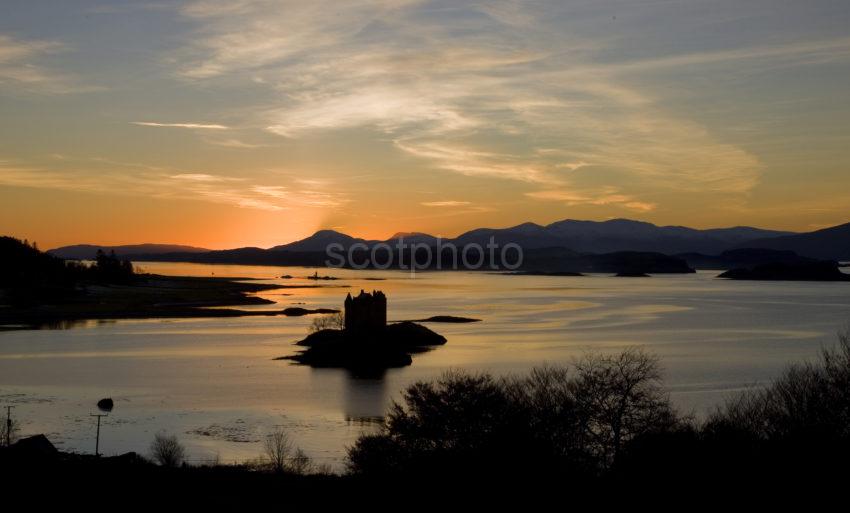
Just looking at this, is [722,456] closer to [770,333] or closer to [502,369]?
[502,369]

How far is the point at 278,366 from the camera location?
54812 mm

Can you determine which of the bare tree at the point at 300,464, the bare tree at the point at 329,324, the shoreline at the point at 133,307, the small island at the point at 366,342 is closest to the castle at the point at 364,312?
the small island at the point at 366,342

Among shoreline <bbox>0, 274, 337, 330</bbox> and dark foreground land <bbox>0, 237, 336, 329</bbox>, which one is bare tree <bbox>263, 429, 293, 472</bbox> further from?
dark foreground land <bbox>0, 237, 336, 329</bbox>

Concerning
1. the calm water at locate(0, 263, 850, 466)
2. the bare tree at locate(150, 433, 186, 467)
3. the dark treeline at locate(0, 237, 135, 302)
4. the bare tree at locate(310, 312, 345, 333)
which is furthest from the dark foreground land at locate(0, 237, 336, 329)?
the bare tree at locate(150, 433, 186, 467)

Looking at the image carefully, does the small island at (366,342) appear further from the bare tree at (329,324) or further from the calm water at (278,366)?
the bare tree at (329,324)

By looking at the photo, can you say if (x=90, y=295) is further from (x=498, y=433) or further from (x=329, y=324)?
(x=498, y=433)

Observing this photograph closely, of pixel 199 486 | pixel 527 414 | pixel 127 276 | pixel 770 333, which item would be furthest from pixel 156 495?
pixel 127 276

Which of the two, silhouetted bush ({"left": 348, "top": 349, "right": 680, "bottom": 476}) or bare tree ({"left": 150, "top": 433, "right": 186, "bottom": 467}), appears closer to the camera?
silhouetted bush ({"left": 348, "top": 349, "right": 680, "bottom": 476})

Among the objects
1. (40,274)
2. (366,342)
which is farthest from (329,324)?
(40,274)

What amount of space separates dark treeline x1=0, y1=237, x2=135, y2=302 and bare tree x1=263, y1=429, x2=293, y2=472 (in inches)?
3229

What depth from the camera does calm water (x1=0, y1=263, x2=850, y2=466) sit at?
112 ft

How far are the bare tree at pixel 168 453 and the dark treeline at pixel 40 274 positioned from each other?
83.5 meters

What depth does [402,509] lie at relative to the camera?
1895 centimetres

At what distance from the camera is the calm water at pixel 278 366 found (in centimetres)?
3406
